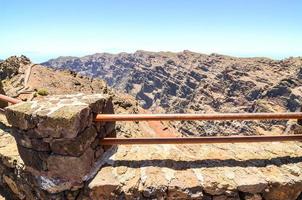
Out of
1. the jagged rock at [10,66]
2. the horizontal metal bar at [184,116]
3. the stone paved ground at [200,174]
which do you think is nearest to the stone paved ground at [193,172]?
the stone paved ground at [200,174]

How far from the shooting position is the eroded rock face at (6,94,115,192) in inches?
179

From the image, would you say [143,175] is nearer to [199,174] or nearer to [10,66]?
[199,174]

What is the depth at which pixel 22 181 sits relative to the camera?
17.4ft

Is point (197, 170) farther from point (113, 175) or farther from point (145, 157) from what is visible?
point (113, 175)

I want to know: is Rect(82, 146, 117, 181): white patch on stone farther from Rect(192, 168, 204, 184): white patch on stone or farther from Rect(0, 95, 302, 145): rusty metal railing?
Rect(192, 168, 204, 184): white patch on stone

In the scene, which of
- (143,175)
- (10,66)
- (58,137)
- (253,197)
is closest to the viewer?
(58,137)

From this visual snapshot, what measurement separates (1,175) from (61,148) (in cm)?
206

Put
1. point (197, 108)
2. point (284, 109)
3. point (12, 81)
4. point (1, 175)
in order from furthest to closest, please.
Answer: point (197, 108) < point (284, 109) < point (12, 81) < point (1, 175)

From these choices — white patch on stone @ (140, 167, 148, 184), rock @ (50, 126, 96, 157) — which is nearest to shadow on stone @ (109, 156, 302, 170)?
white patch on stone @ (140, 167, 148, 184)

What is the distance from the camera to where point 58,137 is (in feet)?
15.0

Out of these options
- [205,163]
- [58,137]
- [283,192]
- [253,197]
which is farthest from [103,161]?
[283,192]

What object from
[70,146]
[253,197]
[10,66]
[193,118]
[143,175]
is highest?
[193,118]

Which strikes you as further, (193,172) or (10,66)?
(10,66)

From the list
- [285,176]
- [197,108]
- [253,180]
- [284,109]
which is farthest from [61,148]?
[197,108]
